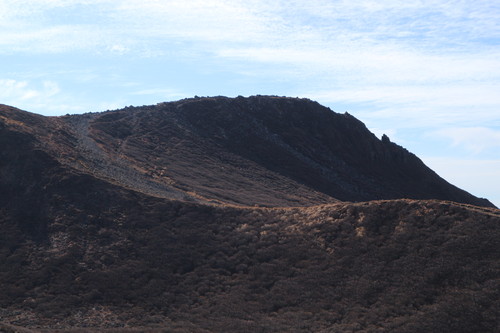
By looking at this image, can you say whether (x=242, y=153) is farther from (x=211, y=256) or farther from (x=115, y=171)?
(x=211, y=256)

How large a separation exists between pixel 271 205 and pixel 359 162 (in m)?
30.8

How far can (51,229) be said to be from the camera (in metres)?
41.3

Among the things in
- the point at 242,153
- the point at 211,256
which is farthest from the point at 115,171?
the point at 242,153

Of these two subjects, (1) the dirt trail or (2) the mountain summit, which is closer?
(1) the dirt trail

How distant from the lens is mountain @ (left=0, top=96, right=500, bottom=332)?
98.0 feet

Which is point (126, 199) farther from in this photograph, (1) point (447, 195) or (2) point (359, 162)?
(1) point (447, 195)

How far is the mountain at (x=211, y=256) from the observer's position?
29.9 m

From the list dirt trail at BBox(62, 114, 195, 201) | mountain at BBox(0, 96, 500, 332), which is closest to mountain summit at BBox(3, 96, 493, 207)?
dirt trail at BBox(62, 114, 195, 201)

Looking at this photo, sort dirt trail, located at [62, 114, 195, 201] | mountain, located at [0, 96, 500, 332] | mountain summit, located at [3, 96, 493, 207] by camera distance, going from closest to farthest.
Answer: mountain, located at [0, 96, 500, 332] < dirt trail, located at [62, 114, 195, 201] < mountain summit, located at [3, 96, 493, 207]

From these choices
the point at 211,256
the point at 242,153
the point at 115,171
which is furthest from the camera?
the point at 242,153

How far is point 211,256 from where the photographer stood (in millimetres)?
38031

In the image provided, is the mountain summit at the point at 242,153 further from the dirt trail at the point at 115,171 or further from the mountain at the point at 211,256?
the mountain at the point at 211,256

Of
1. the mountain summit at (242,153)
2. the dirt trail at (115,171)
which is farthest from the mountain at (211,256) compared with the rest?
the mountain summit at (242,153)

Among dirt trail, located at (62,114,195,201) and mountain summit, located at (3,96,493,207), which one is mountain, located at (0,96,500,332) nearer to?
dirt trail, located at (62,114,195,201)
